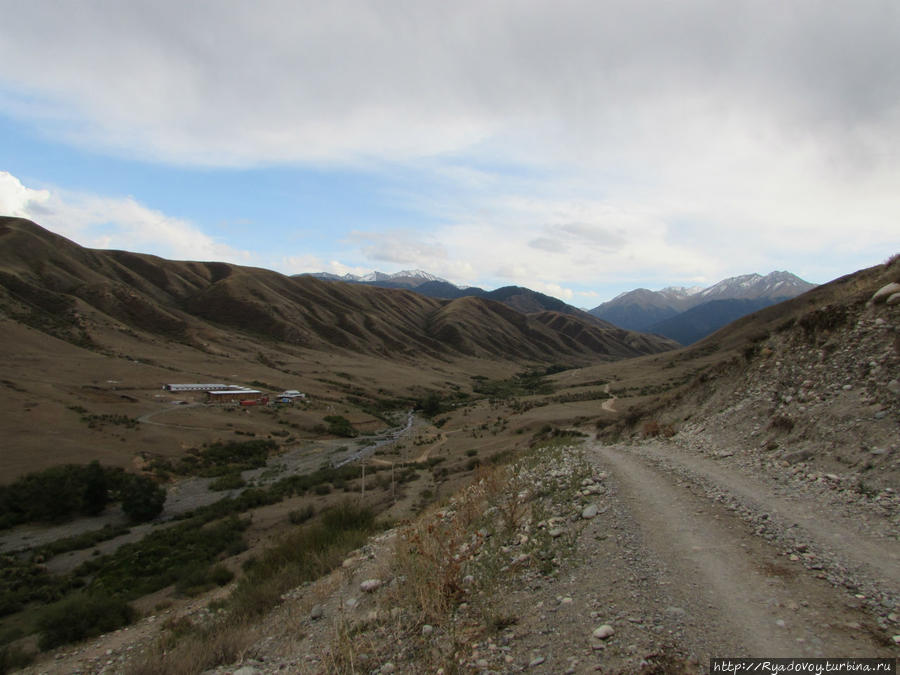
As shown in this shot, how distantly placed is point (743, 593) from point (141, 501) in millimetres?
35405

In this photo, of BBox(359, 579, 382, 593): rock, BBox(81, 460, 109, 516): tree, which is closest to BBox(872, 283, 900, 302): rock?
BBox(359, 579, 382, 593): rock

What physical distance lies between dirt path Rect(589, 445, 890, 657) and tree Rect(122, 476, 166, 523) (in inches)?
1302

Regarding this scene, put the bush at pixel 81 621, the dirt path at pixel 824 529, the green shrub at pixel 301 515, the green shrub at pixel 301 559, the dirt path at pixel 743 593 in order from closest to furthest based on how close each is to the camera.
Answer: the dirt path at pixel 743 593 → the dirt path at pixel 824 529 → the green shrub at pixel 301 559 → the bush at pixel 81 621 → the green shrub at pixel 301 515

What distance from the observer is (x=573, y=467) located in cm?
1255

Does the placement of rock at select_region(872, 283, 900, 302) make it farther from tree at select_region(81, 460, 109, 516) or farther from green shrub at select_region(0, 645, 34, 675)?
tree at select_region(81, 460, 109, 516)

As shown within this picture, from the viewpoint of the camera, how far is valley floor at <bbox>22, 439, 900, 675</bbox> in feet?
14.0

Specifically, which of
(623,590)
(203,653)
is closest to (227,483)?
(203,653)

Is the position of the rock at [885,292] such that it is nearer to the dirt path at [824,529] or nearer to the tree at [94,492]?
the dirt path at [824,529]

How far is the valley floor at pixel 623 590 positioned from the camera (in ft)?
14.0

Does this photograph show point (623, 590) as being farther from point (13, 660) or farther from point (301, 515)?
point (301, 515)

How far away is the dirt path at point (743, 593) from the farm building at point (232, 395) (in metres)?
65.8

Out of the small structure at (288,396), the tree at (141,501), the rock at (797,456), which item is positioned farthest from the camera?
the small structure at (288,396)

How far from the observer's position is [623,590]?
5379 millimetres

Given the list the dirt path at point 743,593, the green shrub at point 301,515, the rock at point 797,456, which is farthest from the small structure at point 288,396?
the dirt path at point 743,593
